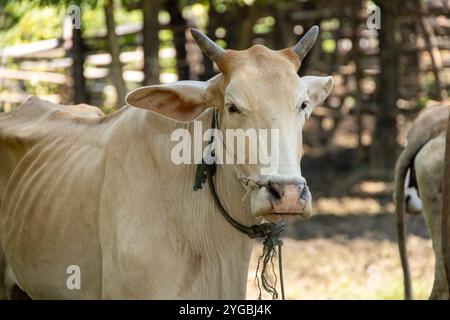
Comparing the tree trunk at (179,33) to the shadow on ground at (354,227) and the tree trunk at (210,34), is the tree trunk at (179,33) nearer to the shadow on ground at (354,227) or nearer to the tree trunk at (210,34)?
the tree trunk at (210,34)

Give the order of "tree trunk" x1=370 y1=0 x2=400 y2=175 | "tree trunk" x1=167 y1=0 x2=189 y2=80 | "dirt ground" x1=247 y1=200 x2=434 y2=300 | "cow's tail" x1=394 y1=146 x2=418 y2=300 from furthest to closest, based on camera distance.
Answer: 1. "tree trunk" x1=167 y1=0 x2=189 y2=80
2. "tree trunk" x1=370 y1=0 x2=400 y2=175
3. "dirt ground" x1=247 y1=200 x2=434 y2=300
4. "cow's tail" x1=394 y1=146 x2=418 y2=300

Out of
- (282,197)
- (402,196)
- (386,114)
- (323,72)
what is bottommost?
(282,197)

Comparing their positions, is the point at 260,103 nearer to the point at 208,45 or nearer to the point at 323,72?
the point at 208,45

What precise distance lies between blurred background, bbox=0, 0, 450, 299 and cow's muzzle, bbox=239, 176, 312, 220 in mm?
4217

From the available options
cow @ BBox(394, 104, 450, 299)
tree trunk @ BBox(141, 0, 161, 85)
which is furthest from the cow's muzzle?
tree trunk @ BBox(141, 0, 161, 85)

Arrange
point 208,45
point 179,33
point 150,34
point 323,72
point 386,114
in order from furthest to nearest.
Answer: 1. point 323,72
2. point 179,33
3. point 386,114
4. point 150,34
5. point 208,45

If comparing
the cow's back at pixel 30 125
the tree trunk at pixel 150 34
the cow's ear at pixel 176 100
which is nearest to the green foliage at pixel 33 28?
the tree trunk at pixel 150 34

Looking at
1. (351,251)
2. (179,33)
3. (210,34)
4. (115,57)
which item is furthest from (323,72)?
(115,57)

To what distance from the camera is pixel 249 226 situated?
4.54 m

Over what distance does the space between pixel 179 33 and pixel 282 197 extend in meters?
9.57

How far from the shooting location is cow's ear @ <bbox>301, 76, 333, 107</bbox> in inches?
185

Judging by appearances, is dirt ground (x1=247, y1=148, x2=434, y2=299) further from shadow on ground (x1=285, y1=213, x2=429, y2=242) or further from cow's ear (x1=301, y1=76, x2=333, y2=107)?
cow's ear (x1=301, y1=76, x2=333, y2=107)

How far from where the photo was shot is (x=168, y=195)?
4.61 m

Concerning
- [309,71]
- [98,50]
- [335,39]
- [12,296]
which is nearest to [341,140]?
[335,39]
